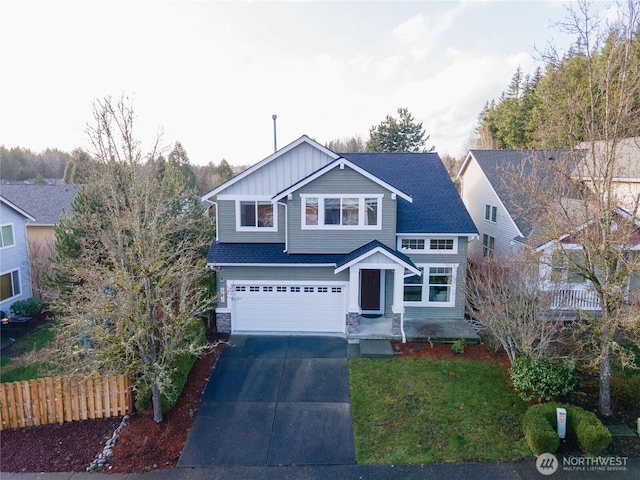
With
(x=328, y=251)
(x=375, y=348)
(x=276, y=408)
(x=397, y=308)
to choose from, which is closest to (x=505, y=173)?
(x=397, y=308)

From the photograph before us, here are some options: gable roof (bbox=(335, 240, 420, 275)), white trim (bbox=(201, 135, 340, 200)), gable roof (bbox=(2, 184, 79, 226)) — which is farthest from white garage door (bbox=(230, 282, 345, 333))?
gable roof (bbox=(2, 184, 79, 226))

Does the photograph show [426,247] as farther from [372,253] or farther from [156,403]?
[156,403]

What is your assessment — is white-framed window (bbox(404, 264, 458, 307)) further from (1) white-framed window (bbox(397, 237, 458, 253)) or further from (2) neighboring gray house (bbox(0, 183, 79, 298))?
(2) neighboring gray house (bbox(0, 183, 79, 298))

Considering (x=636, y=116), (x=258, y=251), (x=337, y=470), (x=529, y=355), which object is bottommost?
(x=337, y=470)

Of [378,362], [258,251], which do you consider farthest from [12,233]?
[378,362]

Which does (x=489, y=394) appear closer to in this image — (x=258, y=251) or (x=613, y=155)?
(x=613, y=155)
